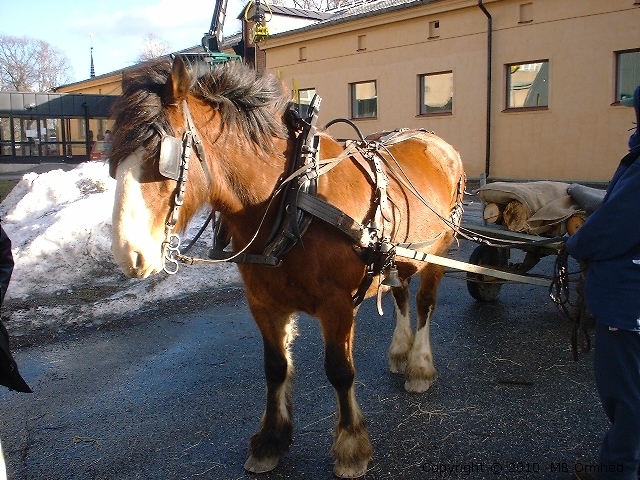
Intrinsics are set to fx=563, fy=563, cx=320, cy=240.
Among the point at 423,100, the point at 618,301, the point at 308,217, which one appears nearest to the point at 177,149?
the point at 308,217

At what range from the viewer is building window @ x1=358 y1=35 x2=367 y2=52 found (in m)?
18.8

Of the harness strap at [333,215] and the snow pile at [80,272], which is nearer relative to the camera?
the harness strap at [333,215]

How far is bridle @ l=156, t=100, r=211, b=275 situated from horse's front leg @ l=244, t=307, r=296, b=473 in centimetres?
87

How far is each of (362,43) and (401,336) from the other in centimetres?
1630

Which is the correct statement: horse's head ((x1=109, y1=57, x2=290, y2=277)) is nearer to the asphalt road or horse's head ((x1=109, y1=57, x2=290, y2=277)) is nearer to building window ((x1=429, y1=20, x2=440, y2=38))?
the asphalt road

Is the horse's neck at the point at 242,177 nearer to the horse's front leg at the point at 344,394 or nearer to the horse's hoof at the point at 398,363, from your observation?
the horse's front leg at the point at 344,394

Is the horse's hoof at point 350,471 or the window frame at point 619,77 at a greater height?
the window frame at point 619,77

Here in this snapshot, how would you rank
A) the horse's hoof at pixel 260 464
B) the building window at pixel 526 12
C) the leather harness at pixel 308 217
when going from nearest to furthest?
the leather harness at pixel 308 217 → the horse's hoof at pixel 260 464 → the building window at pixel 526 12

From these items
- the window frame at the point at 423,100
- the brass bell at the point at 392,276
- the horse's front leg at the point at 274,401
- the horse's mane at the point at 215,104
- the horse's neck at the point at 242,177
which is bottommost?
the horse's front leg at the point at 274,401

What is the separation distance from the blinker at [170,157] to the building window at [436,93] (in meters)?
15.8

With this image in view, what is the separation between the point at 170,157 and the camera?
2219mm

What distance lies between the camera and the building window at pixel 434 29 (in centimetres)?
1693

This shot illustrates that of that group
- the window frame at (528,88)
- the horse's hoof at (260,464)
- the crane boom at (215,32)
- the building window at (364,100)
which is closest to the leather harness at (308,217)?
the horse's hoof at (260,464)

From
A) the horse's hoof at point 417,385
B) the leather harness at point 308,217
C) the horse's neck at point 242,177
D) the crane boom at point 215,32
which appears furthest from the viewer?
the crane boom at point 215,32
